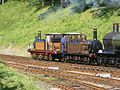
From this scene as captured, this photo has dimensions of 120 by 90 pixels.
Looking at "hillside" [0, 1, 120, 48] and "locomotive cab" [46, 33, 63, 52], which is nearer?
"locomotive cab" [46, 33, 63, 52]

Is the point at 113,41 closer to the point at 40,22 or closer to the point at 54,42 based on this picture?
the point at 54,42

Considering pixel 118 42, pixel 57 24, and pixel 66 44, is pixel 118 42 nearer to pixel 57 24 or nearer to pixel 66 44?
pixel 66 44

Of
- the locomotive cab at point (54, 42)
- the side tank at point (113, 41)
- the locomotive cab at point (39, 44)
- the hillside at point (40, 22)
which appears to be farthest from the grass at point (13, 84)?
the hillside at point (40, 22)

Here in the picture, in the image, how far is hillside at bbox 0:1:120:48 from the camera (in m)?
44.6

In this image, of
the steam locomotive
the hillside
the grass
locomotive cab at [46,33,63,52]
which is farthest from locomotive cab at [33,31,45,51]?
the grass

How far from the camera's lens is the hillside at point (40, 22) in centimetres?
4459

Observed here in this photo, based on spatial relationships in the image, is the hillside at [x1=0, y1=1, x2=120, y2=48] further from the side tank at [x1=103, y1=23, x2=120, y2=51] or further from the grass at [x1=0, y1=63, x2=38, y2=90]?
the grass at [x1=0, y1=63, x2=38, y2=90]

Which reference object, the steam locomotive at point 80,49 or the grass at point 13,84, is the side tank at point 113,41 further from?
the grass at point 13,84

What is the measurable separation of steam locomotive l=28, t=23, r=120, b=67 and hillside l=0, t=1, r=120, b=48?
6257mm

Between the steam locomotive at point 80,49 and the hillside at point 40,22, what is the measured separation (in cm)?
626

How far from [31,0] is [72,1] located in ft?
54.3

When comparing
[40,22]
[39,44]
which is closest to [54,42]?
[39,44]

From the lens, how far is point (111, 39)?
1133 inches

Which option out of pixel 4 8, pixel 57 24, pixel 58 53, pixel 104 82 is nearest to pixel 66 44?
pixel 58 53
